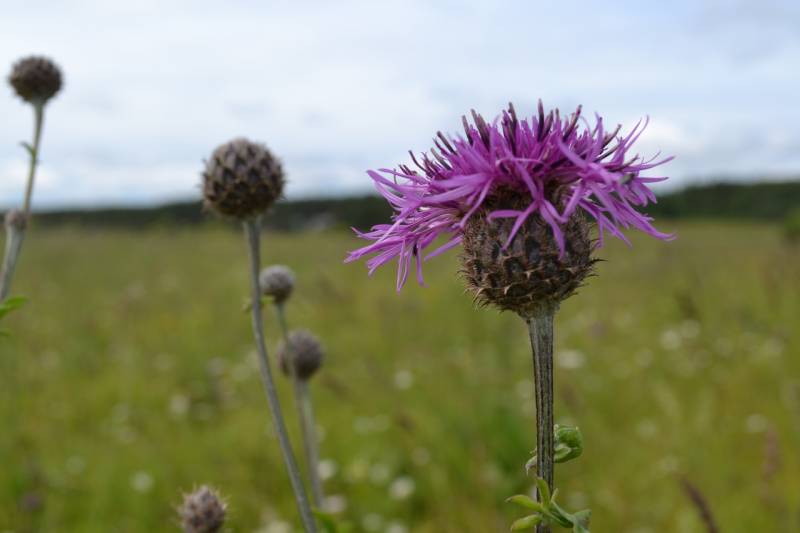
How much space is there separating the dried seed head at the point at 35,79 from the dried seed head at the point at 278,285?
1.07m

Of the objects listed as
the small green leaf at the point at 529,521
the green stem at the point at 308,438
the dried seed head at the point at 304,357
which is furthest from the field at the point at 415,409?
the small green leaf at the point at 529,521

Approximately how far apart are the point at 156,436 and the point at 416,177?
4403mm

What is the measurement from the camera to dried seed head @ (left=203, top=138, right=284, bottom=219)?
196cm

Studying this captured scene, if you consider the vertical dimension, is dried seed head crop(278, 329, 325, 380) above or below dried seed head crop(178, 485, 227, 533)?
above

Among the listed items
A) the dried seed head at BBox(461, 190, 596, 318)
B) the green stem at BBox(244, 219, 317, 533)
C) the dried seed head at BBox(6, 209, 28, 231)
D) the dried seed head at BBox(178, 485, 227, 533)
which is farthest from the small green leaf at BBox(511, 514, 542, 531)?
the dried seed head at BBox(6, 209, 28, 231)

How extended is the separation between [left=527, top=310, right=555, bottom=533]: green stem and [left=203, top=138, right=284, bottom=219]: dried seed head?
102 centimetres

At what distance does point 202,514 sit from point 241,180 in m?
0.99

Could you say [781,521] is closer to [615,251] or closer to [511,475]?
[511,475]

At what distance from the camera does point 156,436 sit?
16.7ft

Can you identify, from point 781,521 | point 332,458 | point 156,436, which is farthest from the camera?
point 156,436

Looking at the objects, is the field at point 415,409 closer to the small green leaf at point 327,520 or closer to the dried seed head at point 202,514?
the dried seed head at point 202,514

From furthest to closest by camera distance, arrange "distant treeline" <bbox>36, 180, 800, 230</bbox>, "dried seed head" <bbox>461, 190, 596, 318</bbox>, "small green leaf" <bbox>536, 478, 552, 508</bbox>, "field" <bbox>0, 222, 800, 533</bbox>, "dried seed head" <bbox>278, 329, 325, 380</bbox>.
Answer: "distant treeline" <bbox>36, 180, 800, 230</bbox>
"field" <bbox>0, 222, 800, 533</bbox>
"dried seed head" <bbox>278, 329, 325, 380</bbox>
"dried seed head" <bbox>461, 190, 596, 318</bbox>
"small green leaf" <bbox>536, 478, 552, 508</bbox>

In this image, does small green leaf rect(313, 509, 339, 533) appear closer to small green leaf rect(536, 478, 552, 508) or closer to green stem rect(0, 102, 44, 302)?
small green leaf rect(536, 478, 552, 508)

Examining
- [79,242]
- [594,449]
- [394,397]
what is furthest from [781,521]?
[79,242]
